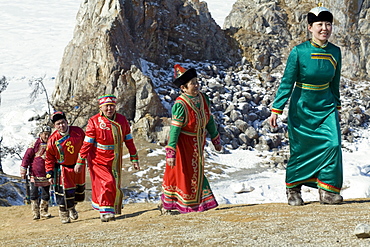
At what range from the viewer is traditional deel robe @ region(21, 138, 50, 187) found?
7791 millimetres

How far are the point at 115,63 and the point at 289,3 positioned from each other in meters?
15.6

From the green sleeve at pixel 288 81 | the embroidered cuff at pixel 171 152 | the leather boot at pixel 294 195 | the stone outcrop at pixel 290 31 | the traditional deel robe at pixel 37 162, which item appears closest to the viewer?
the green sleeve at pixel 288 81

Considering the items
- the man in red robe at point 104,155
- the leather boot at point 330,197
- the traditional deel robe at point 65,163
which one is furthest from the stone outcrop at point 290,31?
the leather boot at point 330,197

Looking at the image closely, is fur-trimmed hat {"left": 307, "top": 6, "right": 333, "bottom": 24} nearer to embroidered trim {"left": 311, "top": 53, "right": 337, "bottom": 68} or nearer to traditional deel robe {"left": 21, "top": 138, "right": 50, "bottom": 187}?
embroidered trim {"left": 311, "top": 53, "right": 337, "bottom": 68}

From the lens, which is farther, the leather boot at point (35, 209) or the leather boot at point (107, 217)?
the leather boot at point (35, 209)

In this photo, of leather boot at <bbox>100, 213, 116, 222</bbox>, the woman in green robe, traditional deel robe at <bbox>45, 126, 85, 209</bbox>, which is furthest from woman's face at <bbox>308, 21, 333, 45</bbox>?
traditional deel robe at <bbox>45, 126, 85, 209</bbox>

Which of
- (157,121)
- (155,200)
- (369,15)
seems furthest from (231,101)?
(369,15)

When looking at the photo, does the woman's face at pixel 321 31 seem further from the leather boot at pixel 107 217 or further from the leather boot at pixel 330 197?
the leather boot at pixel 107 217

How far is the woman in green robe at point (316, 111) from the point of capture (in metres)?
4.99

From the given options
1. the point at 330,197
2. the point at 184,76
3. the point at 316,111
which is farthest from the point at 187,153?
the point at 330,197

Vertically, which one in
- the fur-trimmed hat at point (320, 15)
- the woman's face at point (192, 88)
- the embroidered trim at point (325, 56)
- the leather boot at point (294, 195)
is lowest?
the leather boot at point (294, 195)

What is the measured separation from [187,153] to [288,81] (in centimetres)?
160

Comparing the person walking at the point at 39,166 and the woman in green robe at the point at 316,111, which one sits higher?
the woman in green robe at the point at 316,111

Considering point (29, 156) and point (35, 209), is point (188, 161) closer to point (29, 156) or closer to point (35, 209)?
point (29, 156)
